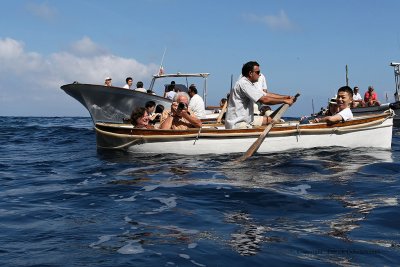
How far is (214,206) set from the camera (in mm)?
5312

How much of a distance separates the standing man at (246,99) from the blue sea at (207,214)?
1.09 m

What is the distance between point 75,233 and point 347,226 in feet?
8.13

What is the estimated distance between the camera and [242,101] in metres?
9.38

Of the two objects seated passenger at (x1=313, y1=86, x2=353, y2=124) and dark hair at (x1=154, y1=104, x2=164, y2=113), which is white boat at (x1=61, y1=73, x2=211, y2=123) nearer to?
dark hair at (x1=154, y1=104, x2=164, y2=113)

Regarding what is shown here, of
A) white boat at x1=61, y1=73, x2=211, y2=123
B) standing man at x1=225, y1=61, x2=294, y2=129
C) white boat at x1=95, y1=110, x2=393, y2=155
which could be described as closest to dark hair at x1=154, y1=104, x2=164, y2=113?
white boat at x1=61, y1=73, x2=211, y2=123

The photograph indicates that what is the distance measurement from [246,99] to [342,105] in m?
1.97

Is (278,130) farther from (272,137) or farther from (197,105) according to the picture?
(197,105)

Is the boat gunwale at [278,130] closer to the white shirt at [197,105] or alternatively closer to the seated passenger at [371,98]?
the white shirt at [197,105]

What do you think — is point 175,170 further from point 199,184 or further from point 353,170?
point 353,170

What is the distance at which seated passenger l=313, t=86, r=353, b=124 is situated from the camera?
9.21 m

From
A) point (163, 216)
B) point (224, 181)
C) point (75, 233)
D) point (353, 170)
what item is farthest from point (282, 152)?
point (75, 233)

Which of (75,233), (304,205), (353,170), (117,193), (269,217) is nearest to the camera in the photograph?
(75,233)

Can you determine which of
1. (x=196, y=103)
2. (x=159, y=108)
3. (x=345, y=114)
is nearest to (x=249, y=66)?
(x=345, y=114)

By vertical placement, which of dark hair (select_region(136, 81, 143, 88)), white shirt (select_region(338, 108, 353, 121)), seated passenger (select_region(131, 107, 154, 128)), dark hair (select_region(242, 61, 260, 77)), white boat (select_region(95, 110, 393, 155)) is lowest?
white boat (select_region(95, 110, 393, 155))
